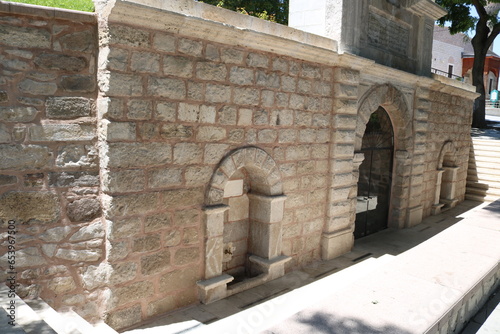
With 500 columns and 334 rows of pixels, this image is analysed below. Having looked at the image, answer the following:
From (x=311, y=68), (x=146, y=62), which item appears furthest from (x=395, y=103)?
(x=146, y=62)

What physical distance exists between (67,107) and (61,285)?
1.75 metres

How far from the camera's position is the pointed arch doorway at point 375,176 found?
786 centimetres

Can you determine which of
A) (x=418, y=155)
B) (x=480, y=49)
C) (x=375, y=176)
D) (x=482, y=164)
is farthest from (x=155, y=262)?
(x=480, y=49)

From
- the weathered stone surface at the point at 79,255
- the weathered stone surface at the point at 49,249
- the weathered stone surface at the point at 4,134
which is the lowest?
A: the weathered stone surface at the point at 79,255

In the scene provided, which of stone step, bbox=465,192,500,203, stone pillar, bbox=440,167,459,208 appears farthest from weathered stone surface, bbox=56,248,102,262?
stone step, bbox=465,192,500,203

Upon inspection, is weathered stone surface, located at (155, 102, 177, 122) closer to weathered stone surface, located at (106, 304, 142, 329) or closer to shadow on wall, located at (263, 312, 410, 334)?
weathered stone surface, located at (106, 304, 142, 329)

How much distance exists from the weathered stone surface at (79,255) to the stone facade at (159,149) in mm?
15

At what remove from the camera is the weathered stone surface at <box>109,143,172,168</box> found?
151 inches

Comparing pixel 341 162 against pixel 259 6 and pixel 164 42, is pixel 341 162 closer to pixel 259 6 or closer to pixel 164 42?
pixel 164 42

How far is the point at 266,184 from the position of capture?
5473mm

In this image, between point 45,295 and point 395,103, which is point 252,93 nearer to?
point 45,295

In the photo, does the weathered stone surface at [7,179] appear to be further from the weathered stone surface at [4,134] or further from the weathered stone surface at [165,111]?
the weathered stone surface at [165,111]

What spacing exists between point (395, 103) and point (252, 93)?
4.02 m

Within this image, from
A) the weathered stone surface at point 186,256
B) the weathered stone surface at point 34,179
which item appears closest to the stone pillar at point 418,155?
the weathered stone surface at point 186,256
